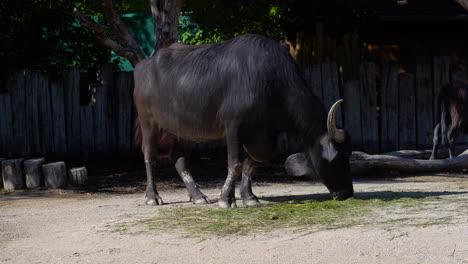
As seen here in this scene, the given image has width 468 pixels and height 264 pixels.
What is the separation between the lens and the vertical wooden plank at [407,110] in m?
12.2

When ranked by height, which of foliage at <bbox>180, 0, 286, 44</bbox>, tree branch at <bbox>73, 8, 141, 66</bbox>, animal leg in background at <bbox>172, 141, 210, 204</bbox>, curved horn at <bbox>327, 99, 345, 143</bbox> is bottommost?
animal leg in background at <bbox>172, 141, 210, 204</bbox>

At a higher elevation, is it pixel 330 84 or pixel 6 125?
pixel 330 84

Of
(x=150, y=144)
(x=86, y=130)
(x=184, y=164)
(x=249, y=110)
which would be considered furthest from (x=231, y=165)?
A: (x=86, y=130)

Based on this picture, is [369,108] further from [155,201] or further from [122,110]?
[155,201]

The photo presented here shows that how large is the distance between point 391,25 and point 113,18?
7.21 m

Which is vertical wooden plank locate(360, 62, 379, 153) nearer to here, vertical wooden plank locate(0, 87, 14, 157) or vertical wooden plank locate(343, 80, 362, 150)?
vertical wooden plank locate(343, 80, 362, 150)

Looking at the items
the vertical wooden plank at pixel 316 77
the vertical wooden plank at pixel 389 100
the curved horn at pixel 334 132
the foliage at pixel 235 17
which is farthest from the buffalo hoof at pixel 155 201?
the vertical wooden plank at pixel 389 100

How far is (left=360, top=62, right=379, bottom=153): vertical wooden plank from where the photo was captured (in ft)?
39.8

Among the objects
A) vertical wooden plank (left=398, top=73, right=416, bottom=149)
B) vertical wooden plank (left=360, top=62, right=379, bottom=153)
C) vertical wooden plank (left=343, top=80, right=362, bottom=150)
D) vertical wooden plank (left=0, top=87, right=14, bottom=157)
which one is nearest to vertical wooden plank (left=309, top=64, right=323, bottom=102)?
vertical wooden plank (left=343, top=80, right=362, bottom=150)

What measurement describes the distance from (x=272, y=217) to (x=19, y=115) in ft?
19.6

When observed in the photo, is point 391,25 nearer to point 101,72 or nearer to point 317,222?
point 101,72

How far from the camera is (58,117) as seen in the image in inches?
440

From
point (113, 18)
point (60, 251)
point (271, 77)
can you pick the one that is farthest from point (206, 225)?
point (113, 18)

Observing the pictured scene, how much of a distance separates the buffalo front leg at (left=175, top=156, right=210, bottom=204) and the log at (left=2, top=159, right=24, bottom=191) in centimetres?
251
